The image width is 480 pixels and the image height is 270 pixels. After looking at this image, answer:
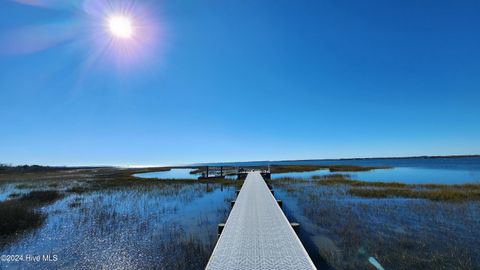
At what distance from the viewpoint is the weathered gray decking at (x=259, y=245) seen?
18.6 ft

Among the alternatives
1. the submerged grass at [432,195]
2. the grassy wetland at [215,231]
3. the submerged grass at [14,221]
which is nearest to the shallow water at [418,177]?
the submerged grass at [432,195]

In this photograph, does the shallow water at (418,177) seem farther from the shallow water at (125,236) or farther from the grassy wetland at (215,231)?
the shallow water at (125,236)

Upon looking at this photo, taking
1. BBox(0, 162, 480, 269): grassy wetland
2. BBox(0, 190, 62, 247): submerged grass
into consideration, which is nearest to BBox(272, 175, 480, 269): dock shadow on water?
BBox(0, 162, 480, 269): grassy wetland

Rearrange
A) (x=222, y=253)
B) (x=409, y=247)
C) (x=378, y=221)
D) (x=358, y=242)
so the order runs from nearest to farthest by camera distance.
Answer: (x=222, y=253), (x=409, y=247), (x=358, y=242), (x=378, y=221)

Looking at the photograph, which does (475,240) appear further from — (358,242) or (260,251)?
(260,251)

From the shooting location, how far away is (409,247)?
843 cm

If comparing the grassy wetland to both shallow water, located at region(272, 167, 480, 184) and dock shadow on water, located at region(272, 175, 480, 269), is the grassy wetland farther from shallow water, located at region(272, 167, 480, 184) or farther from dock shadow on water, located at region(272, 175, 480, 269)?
shallow water, located at region(272, 167, 480, 184)

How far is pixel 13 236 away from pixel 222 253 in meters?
10.7

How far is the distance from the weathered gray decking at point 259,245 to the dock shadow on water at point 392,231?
5.65ft

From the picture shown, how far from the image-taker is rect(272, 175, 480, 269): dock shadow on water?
759 cm

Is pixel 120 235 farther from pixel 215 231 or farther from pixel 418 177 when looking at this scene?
pixel 418 177

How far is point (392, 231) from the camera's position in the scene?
1018 cm

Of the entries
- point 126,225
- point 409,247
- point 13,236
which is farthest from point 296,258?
point 13,236

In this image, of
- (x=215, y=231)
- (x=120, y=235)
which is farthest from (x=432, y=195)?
(x=120, y=235)
